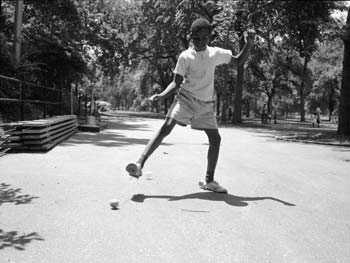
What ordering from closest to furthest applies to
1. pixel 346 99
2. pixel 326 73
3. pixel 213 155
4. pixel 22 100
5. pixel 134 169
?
pixel 134 169, pixel 213 155, pixel 22 100, pixel 346 99, pixel 326 73

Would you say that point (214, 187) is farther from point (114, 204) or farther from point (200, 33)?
point (200, 33)

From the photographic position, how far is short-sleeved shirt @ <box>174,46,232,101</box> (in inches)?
191

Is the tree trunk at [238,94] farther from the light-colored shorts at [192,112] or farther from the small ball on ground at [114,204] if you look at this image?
the small ball on ground at [114,204]

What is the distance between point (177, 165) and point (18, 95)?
508 centimetres

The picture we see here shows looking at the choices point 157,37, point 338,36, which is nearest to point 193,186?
point 338,36

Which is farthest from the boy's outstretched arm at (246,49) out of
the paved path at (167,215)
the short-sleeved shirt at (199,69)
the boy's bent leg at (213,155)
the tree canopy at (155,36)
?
the tree canopy at (155,36)

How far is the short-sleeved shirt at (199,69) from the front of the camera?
15.9ft

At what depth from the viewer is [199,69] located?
4871 mm

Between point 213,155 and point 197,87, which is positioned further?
point 213,155

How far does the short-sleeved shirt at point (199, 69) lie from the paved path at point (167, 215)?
1.28 metres

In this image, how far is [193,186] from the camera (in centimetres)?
545

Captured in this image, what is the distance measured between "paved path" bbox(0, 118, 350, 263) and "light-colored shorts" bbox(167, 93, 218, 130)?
888 mm

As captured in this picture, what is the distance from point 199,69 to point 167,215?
185 cm

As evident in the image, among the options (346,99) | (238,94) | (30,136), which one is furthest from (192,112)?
(238,94)
